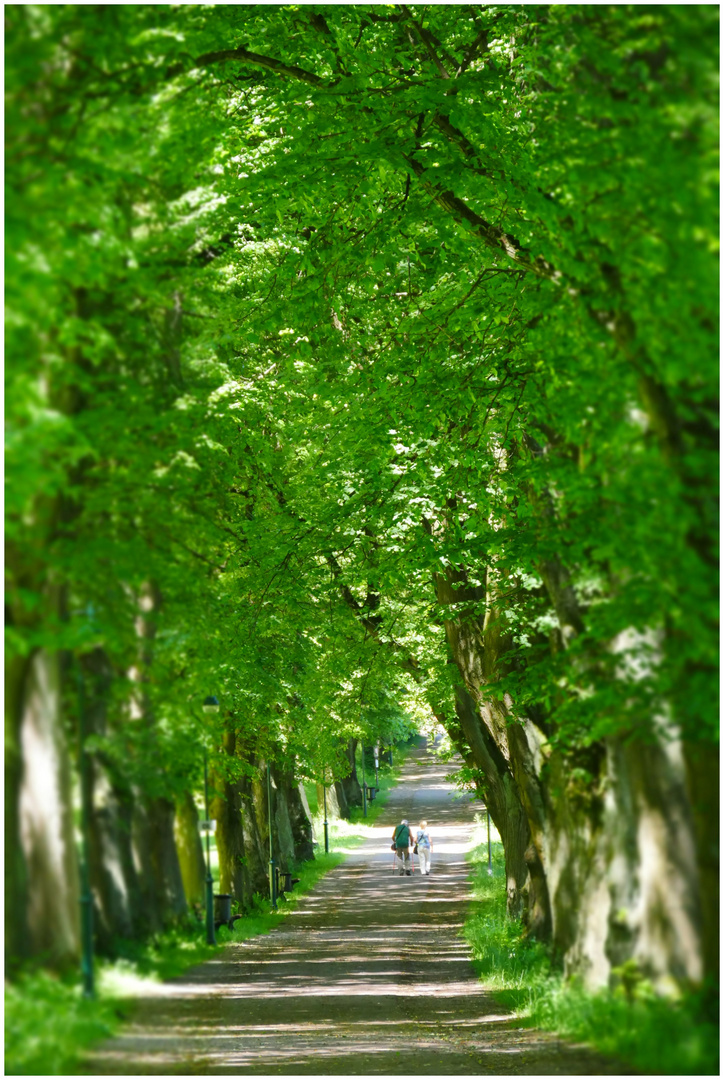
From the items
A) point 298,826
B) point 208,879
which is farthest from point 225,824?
point 298,826

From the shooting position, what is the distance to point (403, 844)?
28.2m

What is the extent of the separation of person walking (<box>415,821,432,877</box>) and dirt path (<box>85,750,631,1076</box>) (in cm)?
426

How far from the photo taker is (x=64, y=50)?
4.23 meters

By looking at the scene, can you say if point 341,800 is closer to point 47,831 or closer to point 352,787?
point 352,787

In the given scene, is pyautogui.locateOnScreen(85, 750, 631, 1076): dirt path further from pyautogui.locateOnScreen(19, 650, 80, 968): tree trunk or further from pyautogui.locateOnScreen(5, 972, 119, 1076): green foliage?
pyautogui.locateOnScreen(19, 650, 80, 968): tree trunk

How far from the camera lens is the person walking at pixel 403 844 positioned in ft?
90.3

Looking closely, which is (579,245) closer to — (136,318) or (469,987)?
(136,318)

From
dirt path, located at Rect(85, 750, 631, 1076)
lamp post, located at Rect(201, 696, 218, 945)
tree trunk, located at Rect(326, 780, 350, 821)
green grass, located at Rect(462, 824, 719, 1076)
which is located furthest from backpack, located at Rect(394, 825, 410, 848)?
lamp post, located at Rect(201, 696, 218, 945)

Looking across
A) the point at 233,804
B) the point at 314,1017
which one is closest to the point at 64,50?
the point at 233,804

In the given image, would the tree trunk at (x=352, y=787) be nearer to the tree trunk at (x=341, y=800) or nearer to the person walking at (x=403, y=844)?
the tree trunk at (x=341, y=800)

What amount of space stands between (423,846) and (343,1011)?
18606mm

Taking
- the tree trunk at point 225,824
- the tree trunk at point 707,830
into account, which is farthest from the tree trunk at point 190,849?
the tree trunk at point 707,830

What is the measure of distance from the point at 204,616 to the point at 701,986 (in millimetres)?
2418

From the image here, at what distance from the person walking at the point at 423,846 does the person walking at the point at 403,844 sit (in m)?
0.30
